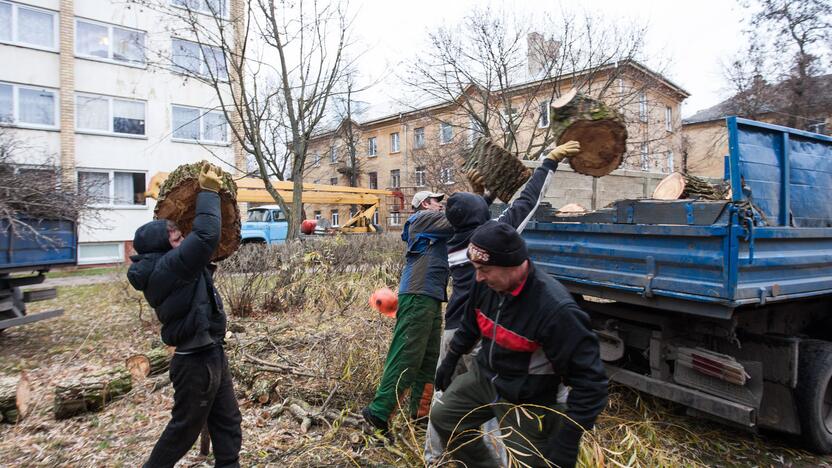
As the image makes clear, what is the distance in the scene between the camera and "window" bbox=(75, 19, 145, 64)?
53.3 ft

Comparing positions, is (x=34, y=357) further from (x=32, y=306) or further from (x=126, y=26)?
(x=126, y=26)

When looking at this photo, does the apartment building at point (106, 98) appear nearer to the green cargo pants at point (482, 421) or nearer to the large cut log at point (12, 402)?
the large cut log at point (12, 402)

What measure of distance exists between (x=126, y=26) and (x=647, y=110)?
57.3 ft

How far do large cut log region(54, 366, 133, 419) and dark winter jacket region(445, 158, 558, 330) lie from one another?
2963 mm

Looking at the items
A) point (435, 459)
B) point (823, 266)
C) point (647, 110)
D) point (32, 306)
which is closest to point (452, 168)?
point (647, 110)

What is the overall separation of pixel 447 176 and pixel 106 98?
12.2m

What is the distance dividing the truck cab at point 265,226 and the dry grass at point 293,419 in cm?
1021

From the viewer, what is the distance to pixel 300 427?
11.7ft

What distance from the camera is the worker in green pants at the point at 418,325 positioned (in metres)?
3.36

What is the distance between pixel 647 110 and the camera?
13.0 m

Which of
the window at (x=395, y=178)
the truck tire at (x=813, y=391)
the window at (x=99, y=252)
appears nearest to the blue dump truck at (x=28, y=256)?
the truck tire at (x=813, y=391)

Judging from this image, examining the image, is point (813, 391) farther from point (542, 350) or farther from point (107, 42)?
point (107, 42)

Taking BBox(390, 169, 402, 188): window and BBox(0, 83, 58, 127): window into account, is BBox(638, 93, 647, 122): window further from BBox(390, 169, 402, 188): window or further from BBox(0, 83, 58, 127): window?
BBox(390, 169, 402, 188): window

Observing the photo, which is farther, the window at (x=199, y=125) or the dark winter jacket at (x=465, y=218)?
the window at (x=199, y=125)
